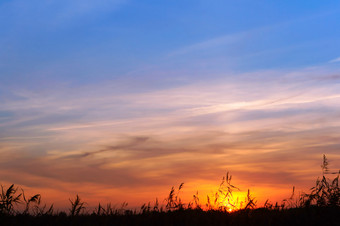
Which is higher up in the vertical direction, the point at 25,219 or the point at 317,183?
the point at 317,183

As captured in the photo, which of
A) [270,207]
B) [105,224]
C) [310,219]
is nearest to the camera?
[105,224]

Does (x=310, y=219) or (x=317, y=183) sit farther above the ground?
(x=317, y=183)

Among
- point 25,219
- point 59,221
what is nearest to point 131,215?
point 59,221

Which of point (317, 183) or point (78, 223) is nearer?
point (78, 223)

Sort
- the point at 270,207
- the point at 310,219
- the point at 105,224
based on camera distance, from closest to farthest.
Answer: the point at 105,224 → the point at 310,219 → the point at 270,207

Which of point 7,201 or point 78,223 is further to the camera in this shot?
point 7,201

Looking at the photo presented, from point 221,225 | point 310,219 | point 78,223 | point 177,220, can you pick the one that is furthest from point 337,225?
point 78,223

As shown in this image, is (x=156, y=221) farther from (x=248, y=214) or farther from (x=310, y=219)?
(x=310, y=219)

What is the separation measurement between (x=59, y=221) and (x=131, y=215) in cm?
145

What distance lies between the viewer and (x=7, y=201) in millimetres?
9094

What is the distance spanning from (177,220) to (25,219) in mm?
3080

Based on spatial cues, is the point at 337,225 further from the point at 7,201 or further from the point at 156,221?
the point at 7,201

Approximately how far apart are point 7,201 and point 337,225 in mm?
6781

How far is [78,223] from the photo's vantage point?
8.53 m
